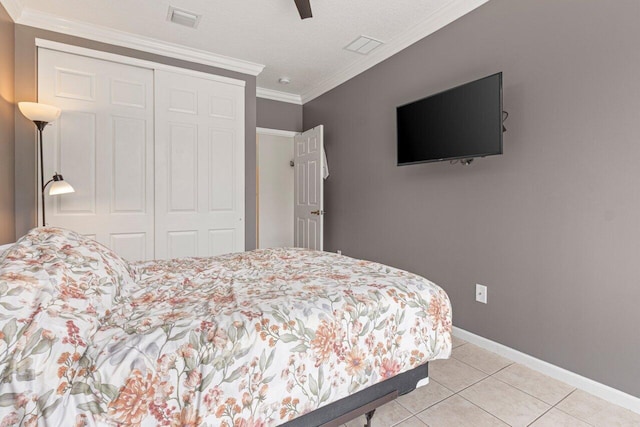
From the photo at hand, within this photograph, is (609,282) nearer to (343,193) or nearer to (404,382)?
(404,382)

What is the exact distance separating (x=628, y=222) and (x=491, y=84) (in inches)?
42.9

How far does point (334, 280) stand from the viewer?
57.2 inches

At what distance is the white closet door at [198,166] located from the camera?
3.19 metres

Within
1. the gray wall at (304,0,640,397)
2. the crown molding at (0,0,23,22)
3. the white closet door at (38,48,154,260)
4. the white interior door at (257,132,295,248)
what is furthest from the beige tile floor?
the crown molding at (0,0,23,22)

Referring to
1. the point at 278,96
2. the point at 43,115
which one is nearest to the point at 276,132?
the point at 278,96

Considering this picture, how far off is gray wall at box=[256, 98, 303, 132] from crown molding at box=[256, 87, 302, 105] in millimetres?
43

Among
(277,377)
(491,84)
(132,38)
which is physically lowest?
(277,377)

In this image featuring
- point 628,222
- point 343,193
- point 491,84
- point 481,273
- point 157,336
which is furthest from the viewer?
point 343,193

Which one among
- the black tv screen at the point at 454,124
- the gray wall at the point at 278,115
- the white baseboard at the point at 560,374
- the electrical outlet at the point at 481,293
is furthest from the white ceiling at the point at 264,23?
the white baseboard at the point at 560,374

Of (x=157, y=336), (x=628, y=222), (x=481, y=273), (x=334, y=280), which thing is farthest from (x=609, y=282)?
(x=157, y=336)

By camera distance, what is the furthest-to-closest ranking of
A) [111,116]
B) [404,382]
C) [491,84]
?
[111,116] → [491,84] → [404,382]

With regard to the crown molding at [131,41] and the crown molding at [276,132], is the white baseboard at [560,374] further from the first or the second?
the crown molding at [131,41]

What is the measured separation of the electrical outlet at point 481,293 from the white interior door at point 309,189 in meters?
1.92

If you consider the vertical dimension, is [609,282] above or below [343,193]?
below
